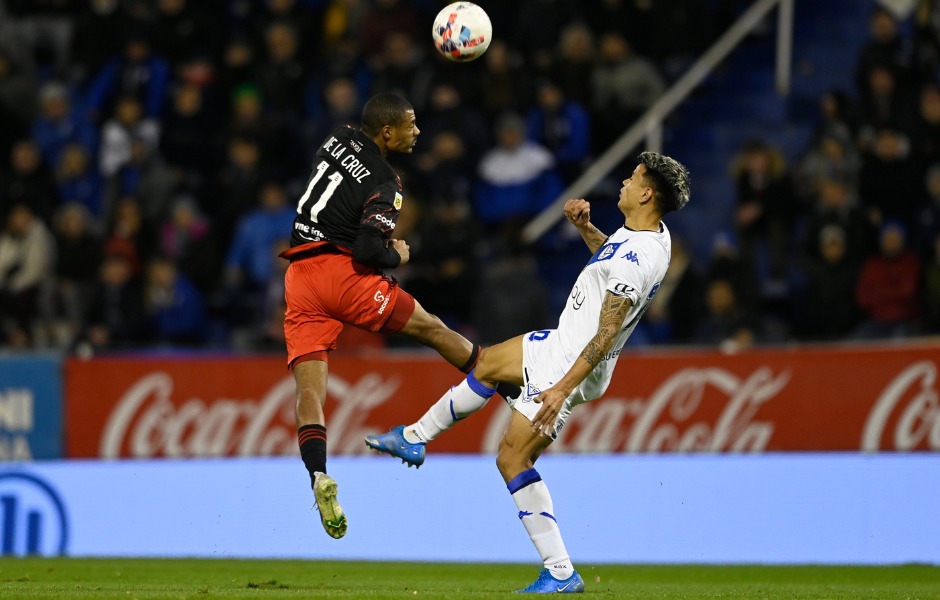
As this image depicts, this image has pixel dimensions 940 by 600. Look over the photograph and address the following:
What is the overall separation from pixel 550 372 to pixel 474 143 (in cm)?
810

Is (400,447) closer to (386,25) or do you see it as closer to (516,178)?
(516,178)

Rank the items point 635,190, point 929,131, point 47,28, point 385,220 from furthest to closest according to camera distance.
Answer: point 47,28 < point 929,131 < point 385,220 < point 635,190

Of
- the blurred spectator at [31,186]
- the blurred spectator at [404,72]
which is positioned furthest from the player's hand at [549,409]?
the blurred spectator at [31,186]

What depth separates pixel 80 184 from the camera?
1745cm

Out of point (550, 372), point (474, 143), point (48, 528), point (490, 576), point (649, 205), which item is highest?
point (474, 143)

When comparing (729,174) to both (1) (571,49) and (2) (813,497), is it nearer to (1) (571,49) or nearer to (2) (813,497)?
(1) (571,49)

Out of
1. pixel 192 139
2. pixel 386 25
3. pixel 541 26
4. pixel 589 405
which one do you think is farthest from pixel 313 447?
pixel 386 25

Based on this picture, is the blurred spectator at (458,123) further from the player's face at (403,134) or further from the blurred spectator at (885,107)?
the player's face at (403,134)

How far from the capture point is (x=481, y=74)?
16.7 metres

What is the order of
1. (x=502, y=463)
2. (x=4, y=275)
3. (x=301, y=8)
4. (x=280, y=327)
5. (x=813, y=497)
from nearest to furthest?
(x=502, y=463), (x=813, y=497), (x=280, y=327), (x=4, y=275), (x=301, y=8)

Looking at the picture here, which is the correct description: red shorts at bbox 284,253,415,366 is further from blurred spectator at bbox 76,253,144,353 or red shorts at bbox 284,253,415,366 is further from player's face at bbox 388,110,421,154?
blurred spectator at bbox 76,253,144,353

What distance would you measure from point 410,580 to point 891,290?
6.35 metres

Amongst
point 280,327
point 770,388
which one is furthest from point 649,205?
point 280,327

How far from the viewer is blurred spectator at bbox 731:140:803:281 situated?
15.0 meters
